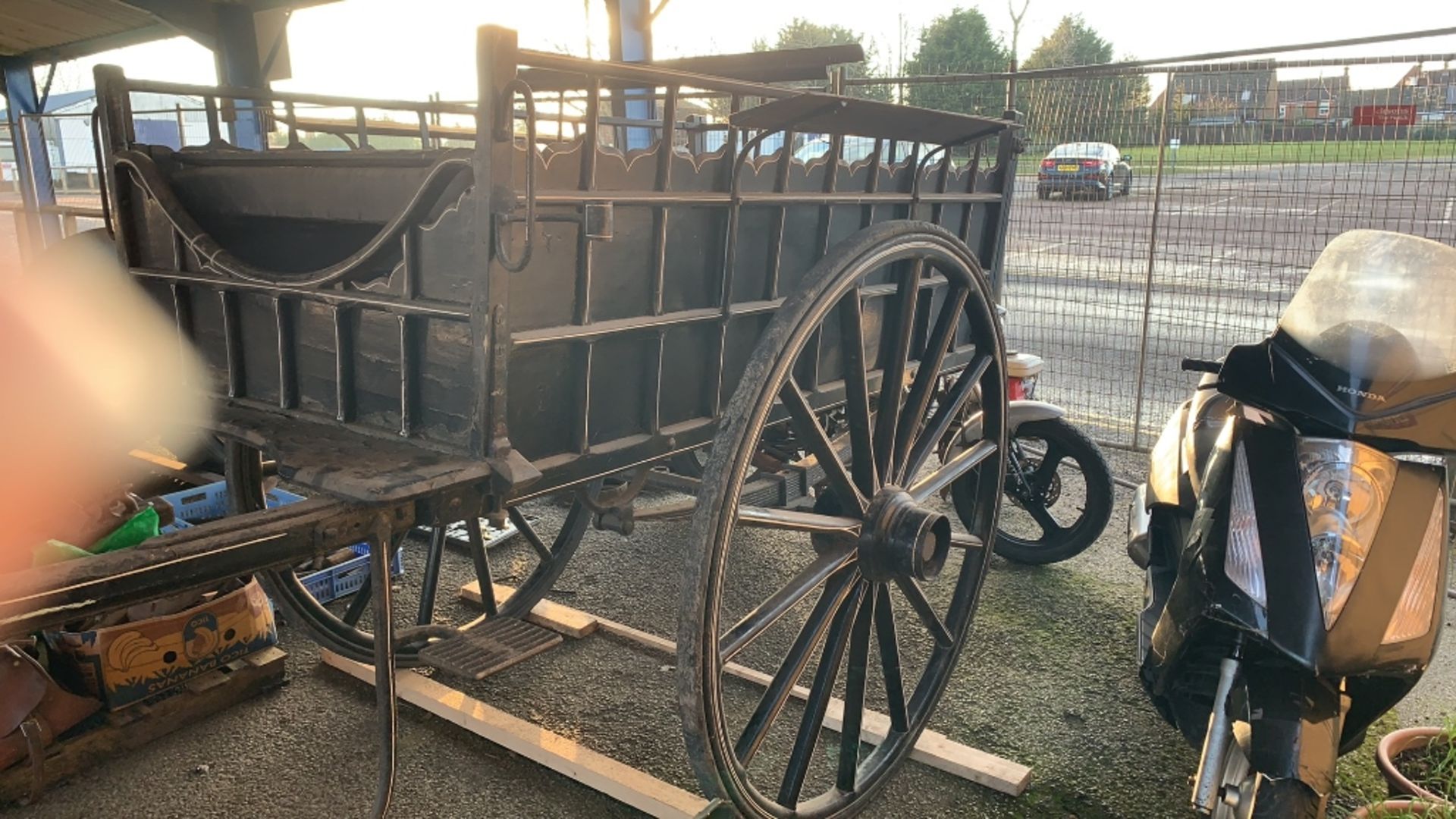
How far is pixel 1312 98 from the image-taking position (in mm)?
4758

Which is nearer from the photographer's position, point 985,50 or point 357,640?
point 357,640

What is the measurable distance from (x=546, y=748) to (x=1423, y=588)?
2114mm

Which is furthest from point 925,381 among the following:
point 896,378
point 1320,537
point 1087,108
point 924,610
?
point 1087,108

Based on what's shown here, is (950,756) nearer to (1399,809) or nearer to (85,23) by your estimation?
(1399,809)

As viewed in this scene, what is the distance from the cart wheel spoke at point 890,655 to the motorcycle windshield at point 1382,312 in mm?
1105

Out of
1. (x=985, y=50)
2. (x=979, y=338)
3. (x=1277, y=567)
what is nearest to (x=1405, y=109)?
(x=979, y=338)

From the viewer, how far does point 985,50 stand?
27219 millimetres

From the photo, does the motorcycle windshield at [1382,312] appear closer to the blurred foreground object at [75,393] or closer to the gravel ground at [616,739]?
the gravel ground at [616,739]

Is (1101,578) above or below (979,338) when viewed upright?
below

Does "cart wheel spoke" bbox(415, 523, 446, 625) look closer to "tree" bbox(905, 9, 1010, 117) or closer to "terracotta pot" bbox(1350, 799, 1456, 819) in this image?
"terracotta pot" bbox(1350, 799, 1456, 819)

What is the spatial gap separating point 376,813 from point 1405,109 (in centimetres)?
519

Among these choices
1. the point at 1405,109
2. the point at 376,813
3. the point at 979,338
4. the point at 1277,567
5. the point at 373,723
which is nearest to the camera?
the point at 376,813

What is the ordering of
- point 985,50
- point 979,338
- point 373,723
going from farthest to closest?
point 985,50
point 373,723
point 979,338

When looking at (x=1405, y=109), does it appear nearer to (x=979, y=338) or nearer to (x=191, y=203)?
(x=979, y=338)
